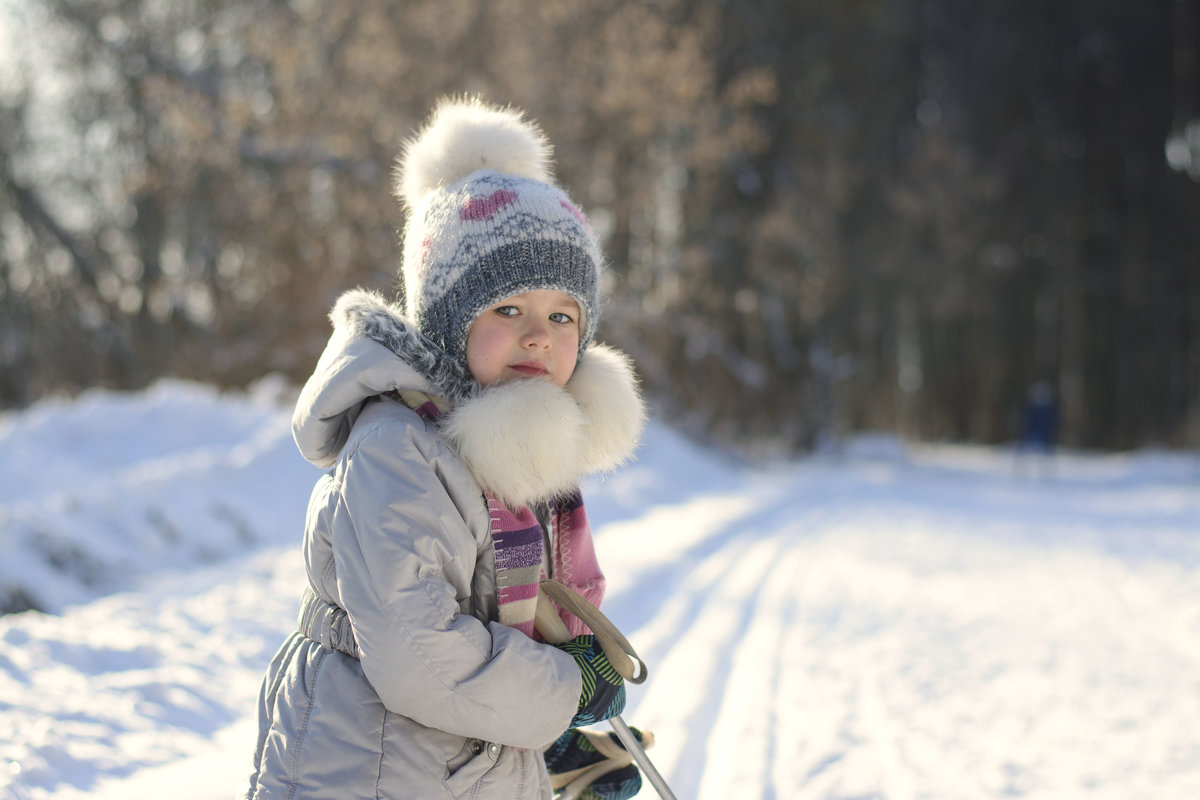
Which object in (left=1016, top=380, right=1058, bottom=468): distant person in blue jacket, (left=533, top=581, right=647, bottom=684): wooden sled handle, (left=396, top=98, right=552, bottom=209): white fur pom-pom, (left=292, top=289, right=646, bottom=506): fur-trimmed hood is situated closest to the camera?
(left=292, top=289, right=646, bottom=506): fur-trimmed hood

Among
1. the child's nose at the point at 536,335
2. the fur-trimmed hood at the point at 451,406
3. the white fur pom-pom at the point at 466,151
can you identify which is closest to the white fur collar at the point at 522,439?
the fur-trimmed hood at the point at 451,406

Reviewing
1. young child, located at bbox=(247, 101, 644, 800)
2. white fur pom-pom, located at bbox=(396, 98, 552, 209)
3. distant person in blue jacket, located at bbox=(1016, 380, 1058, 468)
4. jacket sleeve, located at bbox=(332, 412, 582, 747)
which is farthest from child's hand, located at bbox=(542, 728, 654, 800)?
distant person in blue jacket, located at bbox=(1016, 380, 1058, 468)

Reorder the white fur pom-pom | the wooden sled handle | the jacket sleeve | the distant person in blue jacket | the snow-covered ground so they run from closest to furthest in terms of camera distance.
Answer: the jacket sleeve → the wooden sled handle → the white fur pom-pom → the snow-covered ground → the distant person in blue jacket

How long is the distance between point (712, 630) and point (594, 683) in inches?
123

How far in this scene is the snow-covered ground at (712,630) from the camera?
3043 millimetres

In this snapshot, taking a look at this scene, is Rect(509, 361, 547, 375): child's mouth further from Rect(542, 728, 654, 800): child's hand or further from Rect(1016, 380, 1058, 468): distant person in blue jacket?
Rect(1016, 380, 1058, 468): distant person in blue jacket

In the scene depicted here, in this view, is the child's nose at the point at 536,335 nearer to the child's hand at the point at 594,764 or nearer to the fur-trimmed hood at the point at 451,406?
the fur-trimmed hood at the point at 451,406

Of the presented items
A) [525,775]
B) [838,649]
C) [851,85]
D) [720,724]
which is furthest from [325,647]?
[851,85]

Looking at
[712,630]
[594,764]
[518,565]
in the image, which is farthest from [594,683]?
[712,630]

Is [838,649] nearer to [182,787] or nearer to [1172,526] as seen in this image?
[182,787]

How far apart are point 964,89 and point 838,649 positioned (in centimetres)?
2585

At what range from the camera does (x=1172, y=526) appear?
386 inches

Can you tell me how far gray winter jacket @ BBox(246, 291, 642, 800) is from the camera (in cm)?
159

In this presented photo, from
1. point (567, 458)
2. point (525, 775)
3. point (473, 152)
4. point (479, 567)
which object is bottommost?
point (525, 775)
